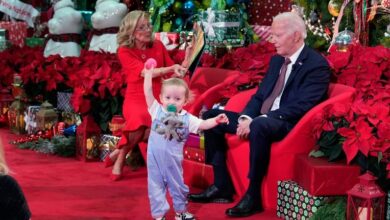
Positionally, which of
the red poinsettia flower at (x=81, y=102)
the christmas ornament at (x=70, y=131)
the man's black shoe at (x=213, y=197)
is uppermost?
the red poinsettia flower at (x=81, y=102)

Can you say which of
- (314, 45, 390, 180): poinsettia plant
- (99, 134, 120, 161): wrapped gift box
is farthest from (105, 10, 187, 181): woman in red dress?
(314, 45, 390, 180): poinsettia plant

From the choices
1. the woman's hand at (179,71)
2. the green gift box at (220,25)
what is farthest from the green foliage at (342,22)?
the woman's hand at (179,71)

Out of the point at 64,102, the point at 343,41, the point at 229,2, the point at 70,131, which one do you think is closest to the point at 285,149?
the point at 343,41

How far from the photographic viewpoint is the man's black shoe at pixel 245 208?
3.96 m

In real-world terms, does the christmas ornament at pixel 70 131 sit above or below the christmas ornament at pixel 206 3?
below

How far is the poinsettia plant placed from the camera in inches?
138

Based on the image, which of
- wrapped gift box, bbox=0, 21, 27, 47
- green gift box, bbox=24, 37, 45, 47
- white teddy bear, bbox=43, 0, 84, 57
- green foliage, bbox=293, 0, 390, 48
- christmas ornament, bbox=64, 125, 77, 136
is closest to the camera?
green foliage, bbox=293, 0, 390, 48

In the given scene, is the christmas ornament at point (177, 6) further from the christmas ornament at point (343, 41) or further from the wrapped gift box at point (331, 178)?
the wrapped gift box at point (331, 178)

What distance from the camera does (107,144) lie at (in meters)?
5.54

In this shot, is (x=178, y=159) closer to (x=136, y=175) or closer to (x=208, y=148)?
(x=208, y=148)

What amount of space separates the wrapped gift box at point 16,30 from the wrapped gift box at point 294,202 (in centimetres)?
650

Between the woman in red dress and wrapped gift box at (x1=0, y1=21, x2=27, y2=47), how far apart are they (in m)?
5.20

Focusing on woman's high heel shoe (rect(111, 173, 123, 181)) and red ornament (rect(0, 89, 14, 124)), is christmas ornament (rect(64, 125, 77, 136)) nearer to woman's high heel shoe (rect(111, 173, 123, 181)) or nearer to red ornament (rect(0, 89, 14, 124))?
woman's high heel shoe (rect(111, 173, 123, 181))

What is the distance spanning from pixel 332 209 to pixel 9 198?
6.59ft
